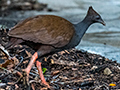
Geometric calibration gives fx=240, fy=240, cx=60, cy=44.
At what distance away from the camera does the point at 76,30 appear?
442 centimetres

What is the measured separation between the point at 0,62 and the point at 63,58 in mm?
1337

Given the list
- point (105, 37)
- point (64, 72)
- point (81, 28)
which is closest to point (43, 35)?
point (81, 28)

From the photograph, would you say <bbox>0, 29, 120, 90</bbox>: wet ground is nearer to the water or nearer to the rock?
the rock

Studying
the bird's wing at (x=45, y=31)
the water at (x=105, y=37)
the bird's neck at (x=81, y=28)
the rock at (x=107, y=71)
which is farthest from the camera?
the water at (x=105, y=37)

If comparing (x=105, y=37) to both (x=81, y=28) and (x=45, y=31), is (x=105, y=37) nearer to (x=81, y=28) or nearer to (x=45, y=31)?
(x=81, y=28)

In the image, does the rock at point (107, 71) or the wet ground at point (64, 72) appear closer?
the wet ground at point (64, 72)

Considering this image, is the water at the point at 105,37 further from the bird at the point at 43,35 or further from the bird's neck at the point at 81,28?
the bird at the point at 43,35

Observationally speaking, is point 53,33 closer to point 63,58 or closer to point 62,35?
point 62,35

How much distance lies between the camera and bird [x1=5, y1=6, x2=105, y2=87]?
3.91 m

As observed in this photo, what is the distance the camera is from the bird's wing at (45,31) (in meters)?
3.90

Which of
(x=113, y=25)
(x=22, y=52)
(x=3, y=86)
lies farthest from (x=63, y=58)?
(x=113, y=25)

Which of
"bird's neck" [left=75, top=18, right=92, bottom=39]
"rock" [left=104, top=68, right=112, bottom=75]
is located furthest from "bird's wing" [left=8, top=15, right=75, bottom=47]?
"rock" [left=104, top=68, right=112, bottom=75]

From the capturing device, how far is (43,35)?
3988mm

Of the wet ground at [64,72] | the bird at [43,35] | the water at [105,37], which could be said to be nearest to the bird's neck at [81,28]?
the bird at [43,35]
